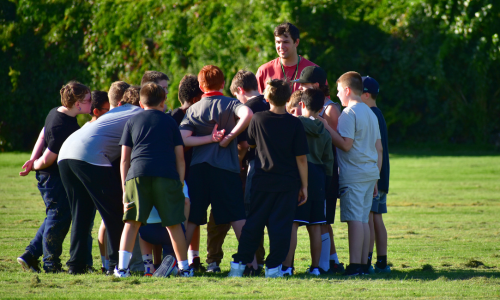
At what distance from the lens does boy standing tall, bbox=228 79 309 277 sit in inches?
179

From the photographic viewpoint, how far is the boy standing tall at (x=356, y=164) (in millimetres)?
4887

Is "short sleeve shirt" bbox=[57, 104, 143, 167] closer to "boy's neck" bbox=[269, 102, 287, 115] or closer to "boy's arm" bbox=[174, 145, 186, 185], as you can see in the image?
"boy's arm" bbox=[174, 145, 186, 185]

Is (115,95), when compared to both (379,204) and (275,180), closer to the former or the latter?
(275,180)

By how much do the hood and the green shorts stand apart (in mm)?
1218

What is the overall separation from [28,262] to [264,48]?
13.5m

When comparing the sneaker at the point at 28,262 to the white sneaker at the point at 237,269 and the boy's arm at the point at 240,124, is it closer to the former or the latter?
the white sneaker at the point at 237,269

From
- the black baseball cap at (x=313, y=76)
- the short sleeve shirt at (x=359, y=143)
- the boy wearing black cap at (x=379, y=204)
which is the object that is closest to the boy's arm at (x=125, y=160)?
the black baseball cap at (x=313, y=76)

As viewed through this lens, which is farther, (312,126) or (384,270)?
(384,270)

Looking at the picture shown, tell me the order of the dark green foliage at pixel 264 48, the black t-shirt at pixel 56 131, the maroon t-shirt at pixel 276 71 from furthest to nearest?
the dark green foliage at pixel 264 48
the maroon t-shirt at pixel 276 71
the black t-shirt at pixel 56 131

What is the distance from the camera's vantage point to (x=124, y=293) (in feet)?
12.7

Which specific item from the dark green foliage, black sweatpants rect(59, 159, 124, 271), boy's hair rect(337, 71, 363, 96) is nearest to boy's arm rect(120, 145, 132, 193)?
black sweatpants rect(59, 159, 124, 271)

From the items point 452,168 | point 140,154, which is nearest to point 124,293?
point 140,154

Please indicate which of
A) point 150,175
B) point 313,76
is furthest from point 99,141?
point 313,76

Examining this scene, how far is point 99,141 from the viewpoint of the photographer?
470 cm
